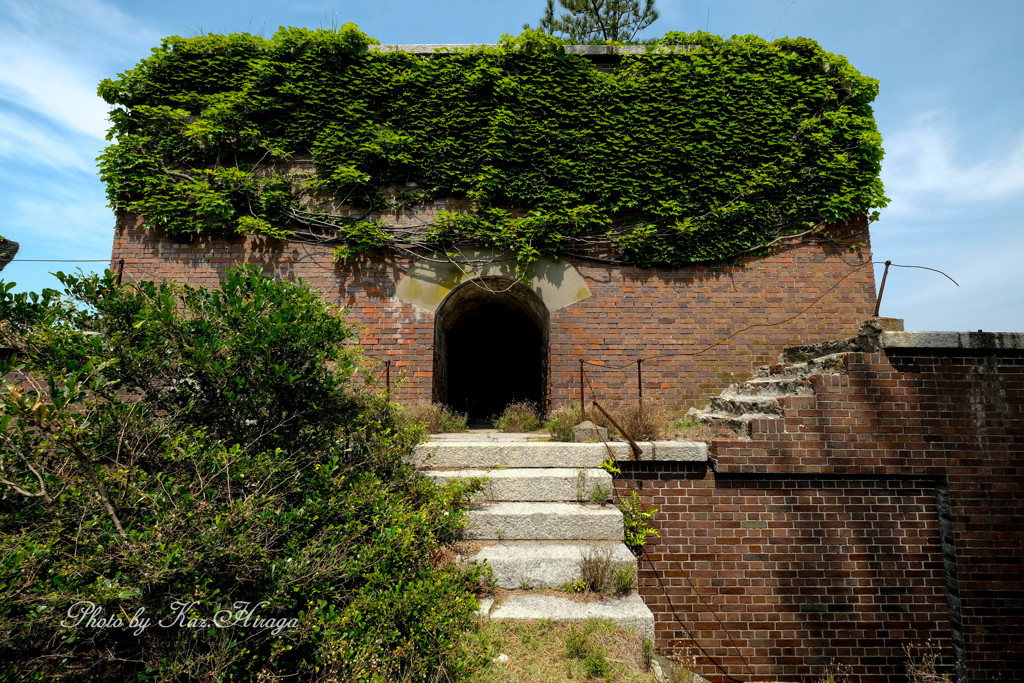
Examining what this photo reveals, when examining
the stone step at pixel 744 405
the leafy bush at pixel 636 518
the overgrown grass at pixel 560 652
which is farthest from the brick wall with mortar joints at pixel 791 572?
the overgrown grass at pixel 560 652

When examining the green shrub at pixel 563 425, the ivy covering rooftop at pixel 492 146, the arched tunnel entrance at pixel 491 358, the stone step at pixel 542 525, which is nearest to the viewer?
the stone step at pixel 542 525

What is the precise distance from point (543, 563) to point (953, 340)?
5167mm

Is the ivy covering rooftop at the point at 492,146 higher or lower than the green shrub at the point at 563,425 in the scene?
higher

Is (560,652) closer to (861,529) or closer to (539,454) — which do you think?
(539,454)

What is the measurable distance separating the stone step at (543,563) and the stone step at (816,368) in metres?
3.38

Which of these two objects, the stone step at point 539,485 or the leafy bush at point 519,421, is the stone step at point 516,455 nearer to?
the stone step at point 539,485

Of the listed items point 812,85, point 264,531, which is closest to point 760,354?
point 812,85

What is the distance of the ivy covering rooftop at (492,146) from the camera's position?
7.90m

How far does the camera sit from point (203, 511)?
2787 mm

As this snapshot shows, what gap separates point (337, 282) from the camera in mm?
7867

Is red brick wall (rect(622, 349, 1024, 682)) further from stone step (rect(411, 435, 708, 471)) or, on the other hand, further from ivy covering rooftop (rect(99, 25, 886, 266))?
ivy covering rooftop (rect(99, 25, 886, 266))

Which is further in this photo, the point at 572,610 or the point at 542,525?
the point at 542,525

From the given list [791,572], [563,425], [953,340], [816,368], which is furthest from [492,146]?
[791,572]

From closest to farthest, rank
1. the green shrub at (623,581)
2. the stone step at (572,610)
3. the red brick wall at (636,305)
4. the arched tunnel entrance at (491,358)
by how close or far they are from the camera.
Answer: the stone step at (572,610)
the green shrub at (623,581)
the red brick wall at (636,305)
the arched tunnel entrance at (491,358)
